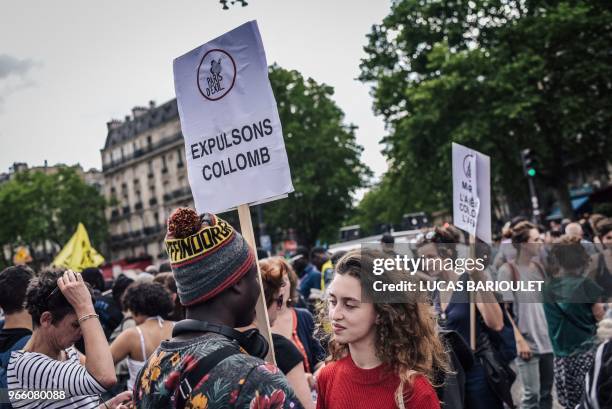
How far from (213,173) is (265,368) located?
1.71m

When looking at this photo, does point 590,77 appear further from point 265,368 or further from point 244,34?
point 265,368

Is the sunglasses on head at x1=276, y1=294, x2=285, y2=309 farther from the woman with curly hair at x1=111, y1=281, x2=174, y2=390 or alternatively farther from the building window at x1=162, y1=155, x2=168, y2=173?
the building window at x1=162, y1=155, x2=168, y2=173

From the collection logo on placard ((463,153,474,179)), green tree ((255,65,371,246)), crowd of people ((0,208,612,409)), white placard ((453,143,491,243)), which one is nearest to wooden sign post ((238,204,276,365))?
crowd of people ((0,208,612,409))

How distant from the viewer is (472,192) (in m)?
6.04

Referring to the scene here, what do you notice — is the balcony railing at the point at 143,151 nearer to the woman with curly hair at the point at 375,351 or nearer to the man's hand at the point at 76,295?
the man's hand at the point at 76,295

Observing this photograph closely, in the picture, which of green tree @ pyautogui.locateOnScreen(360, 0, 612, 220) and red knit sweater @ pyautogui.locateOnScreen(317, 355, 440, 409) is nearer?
red knit sweater @ pyautogui.locateOnScreen(317, 355, 440, 409)

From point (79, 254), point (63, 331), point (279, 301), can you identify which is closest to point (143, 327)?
point (279, 301)

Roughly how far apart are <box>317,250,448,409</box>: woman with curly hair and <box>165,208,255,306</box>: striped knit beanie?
862 mm

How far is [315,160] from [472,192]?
30063 millimetres

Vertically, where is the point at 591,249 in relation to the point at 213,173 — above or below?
below

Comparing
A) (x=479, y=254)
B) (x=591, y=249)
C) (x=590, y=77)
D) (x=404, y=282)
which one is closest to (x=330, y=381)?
A: (x=404, y=282)

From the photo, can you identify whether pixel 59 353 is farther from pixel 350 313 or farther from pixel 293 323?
pixel 293 323

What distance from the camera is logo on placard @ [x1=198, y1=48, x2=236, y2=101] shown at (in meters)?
3.43

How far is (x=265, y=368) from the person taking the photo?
74.4 inches
